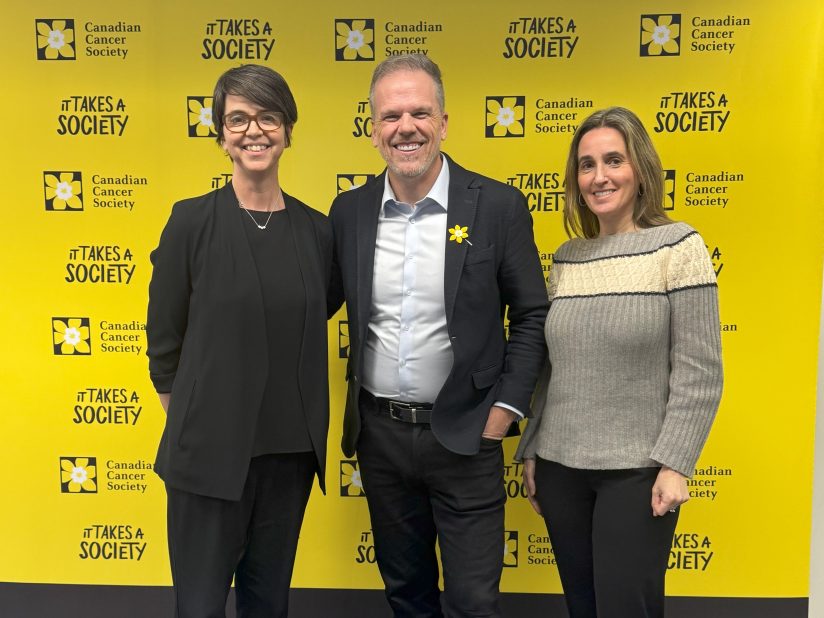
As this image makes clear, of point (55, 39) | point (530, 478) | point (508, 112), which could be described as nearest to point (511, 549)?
point (530, 478)

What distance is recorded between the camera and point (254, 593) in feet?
5.21

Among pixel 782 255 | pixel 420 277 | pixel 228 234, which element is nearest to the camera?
pixel 228 234

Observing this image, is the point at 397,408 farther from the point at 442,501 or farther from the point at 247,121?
the point at 247,121

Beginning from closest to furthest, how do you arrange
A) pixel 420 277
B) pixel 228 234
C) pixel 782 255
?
pixel 228 234, pixel 420 277, pixel 782 255

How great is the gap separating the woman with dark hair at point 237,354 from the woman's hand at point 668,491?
847 millimetres

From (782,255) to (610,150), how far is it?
117cm

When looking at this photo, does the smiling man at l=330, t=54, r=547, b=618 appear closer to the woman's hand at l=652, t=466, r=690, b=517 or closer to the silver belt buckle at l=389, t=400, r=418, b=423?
the silver belt buckle at l=389, t=400, r=418, b=423

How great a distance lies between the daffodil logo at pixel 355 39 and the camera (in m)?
2.18

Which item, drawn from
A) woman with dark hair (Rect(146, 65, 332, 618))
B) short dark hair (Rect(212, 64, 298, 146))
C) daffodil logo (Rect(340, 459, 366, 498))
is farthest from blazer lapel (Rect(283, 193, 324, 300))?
daffodil logo (Rect(340, 459, 366, 498))

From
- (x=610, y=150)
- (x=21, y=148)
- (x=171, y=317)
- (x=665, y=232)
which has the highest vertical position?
(x=21, y=148)

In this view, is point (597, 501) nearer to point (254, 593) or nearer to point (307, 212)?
point (254, 593)

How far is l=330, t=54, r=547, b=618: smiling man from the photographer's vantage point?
1.55 metres

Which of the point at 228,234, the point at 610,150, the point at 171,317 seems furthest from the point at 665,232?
the point at 171,317

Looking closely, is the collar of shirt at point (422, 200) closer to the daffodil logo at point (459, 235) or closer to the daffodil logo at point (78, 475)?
the daffodil logo at point (459, 235)
